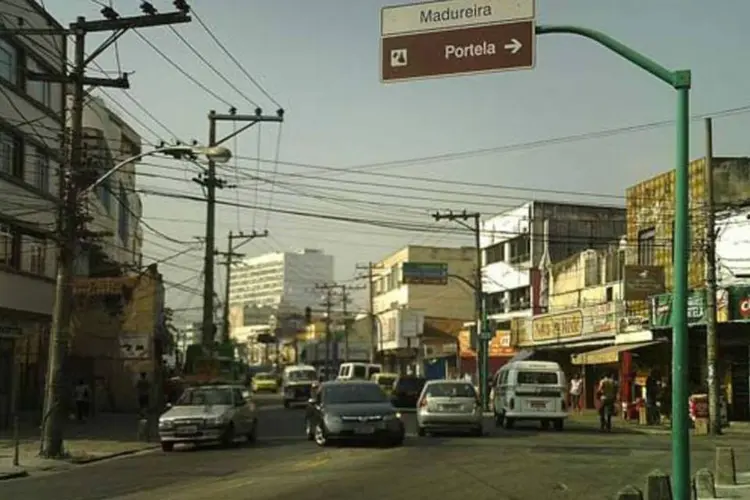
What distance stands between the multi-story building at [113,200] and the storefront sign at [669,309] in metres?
23.4

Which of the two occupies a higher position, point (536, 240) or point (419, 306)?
point (536, 240)

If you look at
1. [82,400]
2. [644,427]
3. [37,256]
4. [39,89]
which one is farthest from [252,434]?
[39,89]

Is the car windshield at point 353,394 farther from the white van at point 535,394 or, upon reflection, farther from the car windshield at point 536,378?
the car windshield at point 536,378

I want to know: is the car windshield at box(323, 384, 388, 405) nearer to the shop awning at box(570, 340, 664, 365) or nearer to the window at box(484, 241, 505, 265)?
the shop awning at box(570, 340, 664, 365)

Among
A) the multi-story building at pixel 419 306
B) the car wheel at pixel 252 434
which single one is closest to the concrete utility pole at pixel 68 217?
the car wheel at pixel 252 434

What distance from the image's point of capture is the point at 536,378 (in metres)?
33.0

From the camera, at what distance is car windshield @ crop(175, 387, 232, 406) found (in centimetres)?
2669

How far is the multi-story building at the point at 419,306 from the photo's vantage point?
84812mm

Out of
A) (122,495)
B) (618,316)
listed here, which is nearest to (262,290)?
(618,316)

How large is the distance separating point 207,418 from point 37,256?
1426 centimetres

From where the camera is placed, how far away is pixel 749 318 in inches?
1308

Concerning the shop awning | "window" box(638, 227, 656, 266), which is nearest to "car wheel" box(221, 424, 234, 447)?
the shop awning

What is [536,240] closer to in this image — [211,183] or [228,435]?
[211,183]

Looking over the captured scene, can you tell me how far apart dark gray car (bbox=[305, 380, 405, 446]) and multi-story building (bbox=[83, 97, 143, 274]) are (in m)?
22.8
